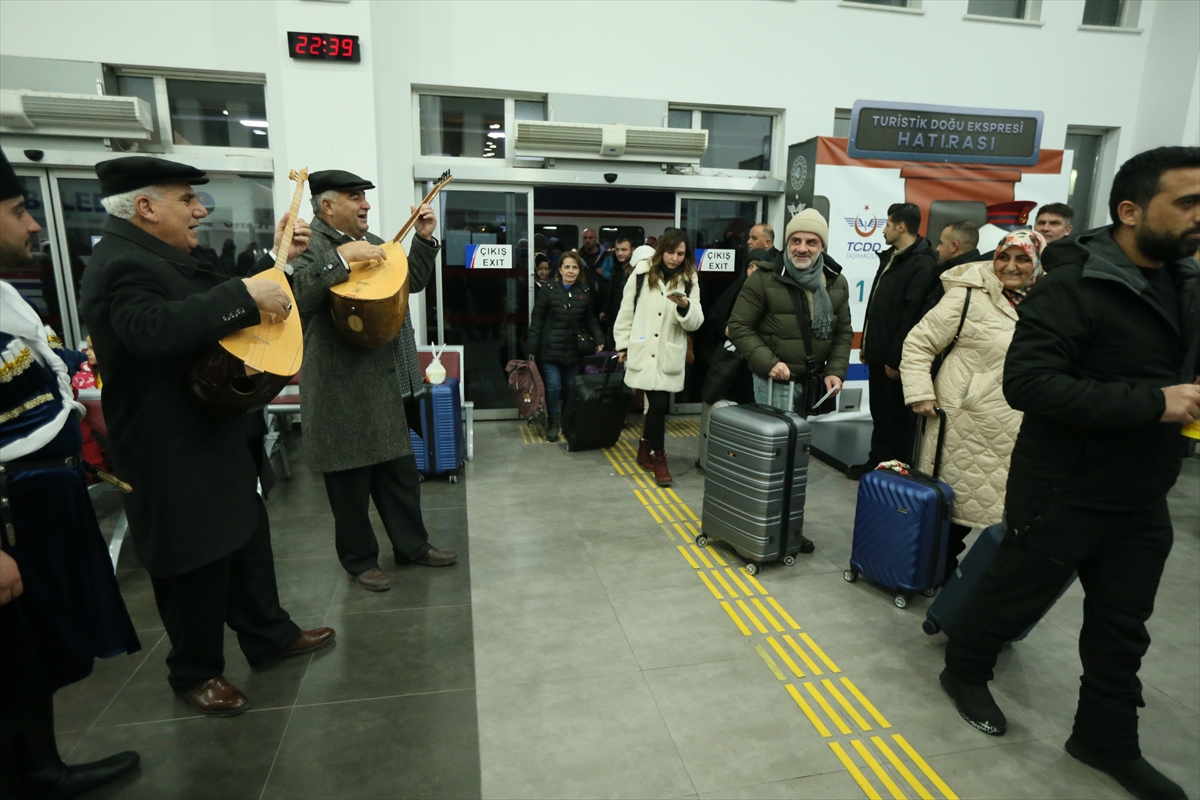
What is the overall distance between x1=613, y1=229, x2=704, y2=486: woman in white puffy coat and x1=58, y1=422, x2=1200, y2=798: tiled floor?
1386mm

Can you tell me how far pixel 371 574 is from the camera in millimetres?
3195

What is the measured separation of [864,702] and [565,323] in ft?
12.8

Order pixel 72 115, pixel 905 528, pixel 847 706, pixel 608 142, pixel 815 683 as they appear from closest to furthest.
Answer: pixel 847 706
pixel 815 683
pixel 905 528
pixel 72 115
pixel 608 142

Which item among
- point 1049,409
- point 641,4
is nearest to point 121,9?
point 641,4

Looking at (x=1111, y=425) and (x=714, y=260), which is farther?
(x=714, y=260)

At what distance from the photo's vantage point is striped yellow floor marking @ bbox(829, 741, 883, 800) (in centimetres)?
199

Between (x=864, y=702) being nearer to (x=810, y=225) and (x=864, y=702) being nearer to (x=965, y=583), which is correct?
(x=965, y=583)

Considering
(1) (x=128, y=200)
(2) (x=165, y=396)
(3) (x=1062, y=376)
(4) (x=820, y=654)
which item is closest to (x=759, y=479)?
(4) (x=820, y=654)

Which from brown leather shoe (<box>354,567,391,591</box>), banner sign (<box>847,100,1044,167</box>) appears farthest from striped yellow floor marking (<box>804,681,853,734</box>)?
banner sign (<box>847,100,1044,167</box>)

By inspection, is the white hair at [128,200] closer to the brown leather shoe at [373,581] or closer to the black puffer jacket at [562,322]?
the brown leather shoe at [373,581]

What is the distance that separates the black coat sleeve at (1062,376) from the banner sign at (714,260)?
15.4 feet

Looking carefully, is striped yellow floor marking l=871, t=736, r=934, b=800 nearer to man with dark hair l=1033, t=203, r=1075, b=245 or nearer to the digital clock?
man with dark hair l=1033, t=203, r=1075, b=245

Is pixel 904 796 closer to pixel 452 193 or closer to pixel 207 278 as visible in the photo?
pixel 207 278

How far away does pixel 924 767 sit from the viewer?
82.5 inches
